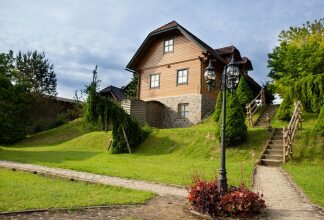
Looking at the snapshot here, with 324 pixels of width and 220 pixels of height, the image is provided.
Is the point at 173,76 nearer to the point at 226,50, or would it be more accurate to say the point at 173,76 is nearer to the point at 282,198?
the point at 226,50

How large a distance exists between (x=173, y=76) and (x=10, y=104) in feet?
56.2

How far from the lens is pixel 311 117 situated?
23.7 metres

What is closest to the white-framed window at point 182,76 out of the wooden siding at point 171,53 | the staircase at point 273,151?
the wooden siding at point 171,53

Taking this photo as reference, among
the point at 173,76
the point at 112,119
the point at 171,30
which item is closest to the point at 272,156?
the point at 112,119

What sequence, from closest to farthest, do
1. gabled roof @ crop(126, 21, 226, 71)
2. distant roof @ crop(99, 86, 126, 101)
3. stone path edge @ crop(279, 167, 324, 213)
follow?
stone path edge @ crop(279, 167, 324, 213) → gabled roof @ crop(126, 21, 226, 71) → distant roof @ crop(99, 86, 126, 101)

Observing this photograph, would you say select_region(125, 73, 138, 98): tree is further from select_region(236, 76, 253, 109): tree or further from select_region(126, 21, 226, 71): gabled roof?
select_region(236, 76, 253, 109): tree

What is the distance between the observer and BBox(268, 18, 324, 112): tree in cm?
2230

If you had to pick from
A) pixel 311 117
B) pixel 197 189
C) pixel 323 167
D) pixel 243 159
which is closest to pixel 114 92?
pixel 311 117

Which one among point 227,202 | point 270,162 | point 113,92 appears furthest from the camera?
point 113,92

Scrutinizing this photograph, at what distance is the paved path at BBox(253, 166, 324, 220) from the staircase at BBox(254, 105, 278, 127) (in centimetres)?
1084

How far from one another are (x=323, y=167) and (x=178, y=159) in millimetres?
7180

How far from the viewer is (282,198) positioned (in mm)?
9023

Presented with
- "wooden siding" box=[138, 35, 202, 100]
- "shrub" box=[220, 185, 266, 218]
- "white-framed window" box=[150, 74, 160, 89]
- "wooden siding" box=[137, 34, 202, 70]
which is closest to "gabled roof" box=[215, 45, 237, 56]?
"wooden siding" box=[137, 34, 202, 70]

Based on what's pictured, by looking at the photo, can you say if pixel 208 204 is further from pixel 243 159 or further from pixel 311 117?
pixel 311 117
